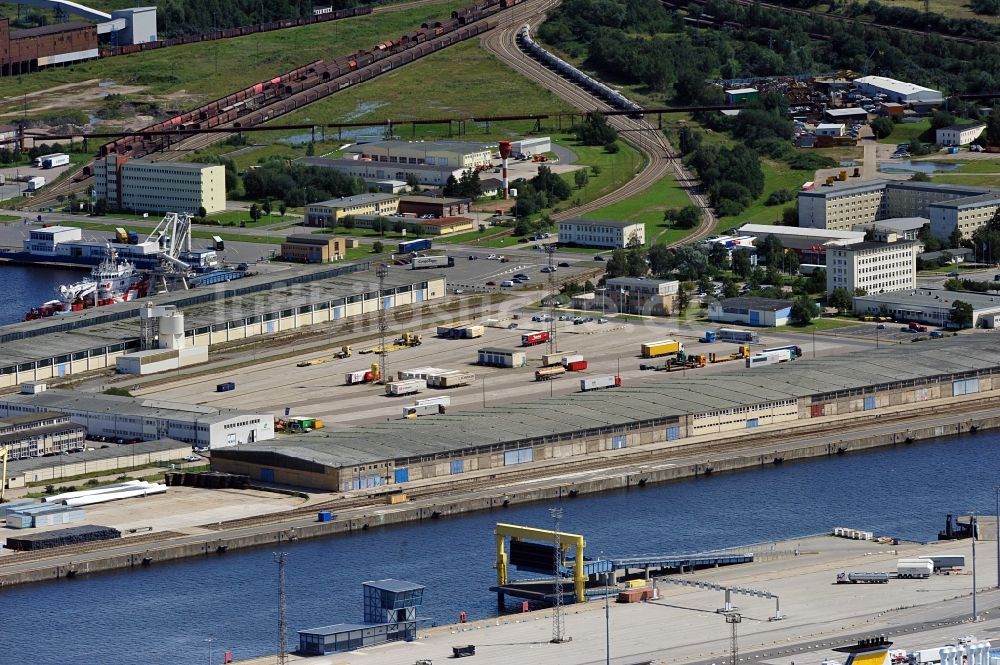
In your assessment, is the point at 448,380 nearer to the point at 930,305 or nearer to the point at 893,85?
the point at 930,305

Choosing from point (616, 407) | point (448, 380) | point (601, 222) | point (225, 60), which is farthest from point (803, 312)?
point (225, 60)

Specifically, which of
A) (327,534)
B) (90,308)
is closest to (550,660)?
(327,534)

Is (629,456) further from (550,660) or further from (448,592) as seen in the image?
(550,660)

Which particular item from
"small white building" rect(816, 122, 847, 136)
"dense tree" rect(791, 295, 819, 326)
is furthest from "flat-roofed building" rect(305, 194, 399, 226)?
"dense tree" rect(791, 295, 819, 326)

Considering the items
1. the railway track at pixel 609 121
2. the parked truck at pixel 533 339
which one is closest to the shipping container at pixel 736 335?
the parked truck at pixel 533 339

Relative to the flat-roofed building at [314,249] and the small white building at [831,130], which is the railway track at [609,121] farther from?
the flat-roofed building at [314,249]
